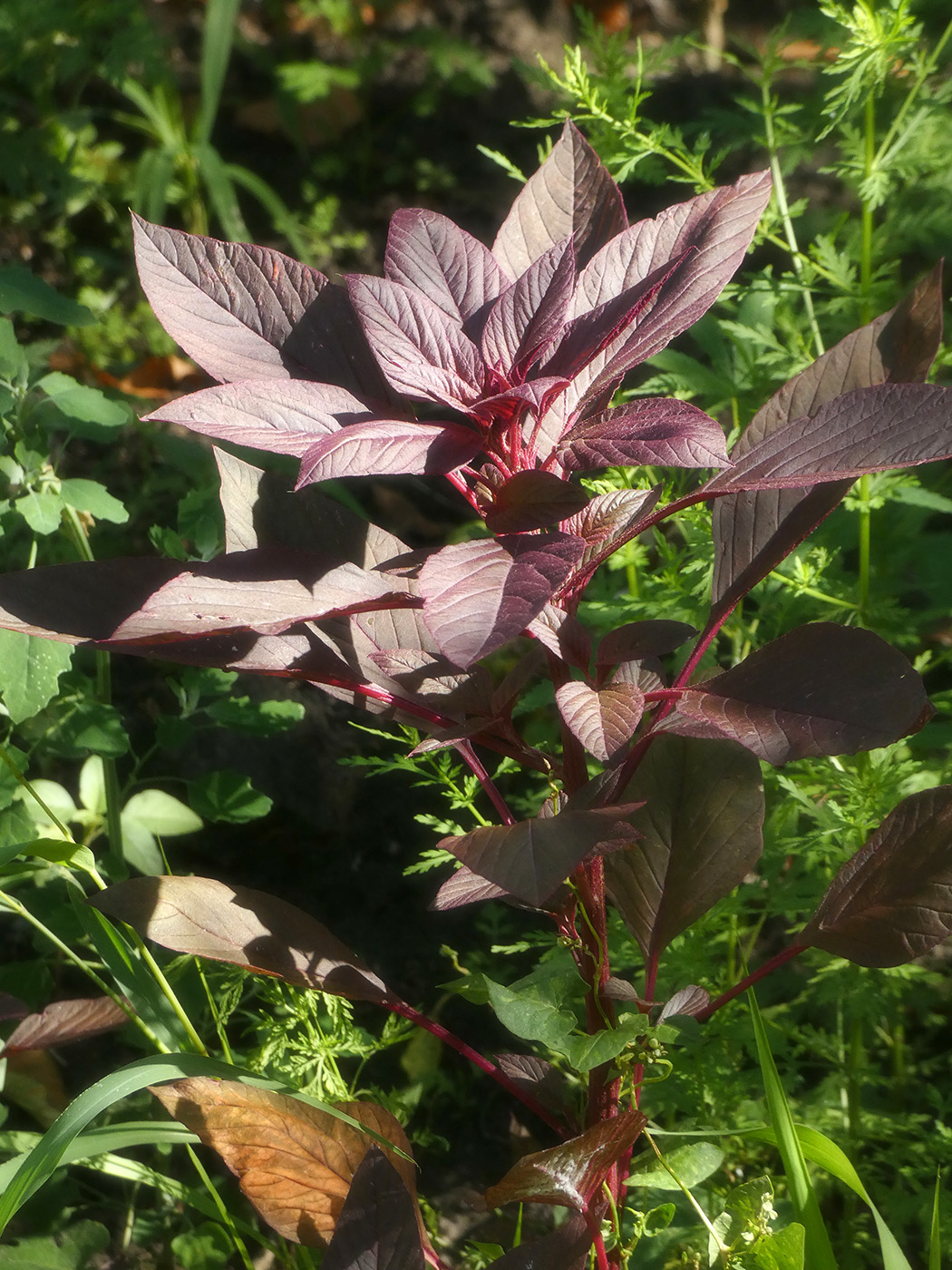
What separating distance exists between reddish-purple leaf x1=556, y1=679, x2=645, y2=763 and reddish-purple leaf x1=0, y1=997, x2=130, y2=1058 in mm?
705

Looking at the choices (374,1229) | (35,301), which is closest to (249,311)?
(35,301)

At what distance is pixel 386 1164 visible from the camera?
893 mm

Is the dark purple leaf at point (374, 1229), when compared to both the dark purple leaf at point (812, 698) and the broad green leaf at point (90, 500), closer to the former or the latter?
the dark purple leaf at point (812, 698)

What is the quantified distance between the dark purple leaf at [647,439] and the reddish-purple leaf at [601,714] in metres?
0.17

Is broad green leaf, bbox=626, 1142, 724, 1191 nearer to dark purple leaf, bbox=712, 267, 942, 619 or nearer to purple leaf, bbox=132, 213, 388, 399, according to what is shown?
dark purple leaf, bbox=712, 267, 942, 619

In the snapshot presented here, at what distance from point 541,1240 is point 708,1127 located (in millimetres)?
322

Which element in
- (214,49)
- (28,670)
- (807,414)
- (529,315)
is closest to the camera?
(529,315)

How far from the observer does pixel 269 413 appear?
78 cm

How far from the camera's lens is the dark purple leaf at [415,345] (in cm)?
80

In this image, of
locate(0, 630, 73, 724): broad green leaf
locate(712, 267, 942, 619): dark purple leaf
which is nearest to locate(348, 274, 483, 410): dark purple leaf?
locate(712, 267, 942, 619): dark purple leaf

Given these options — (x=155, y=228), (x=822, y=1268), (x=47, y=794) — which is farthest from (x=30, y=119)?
(x=822, y=1268)

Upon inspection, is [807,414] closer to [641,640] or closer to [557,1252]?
[641,640]

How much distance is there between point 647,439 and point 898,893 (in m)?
0.44

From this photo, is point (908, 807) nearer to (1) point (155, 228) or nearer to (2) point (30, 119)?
(1) point (155, 228)
